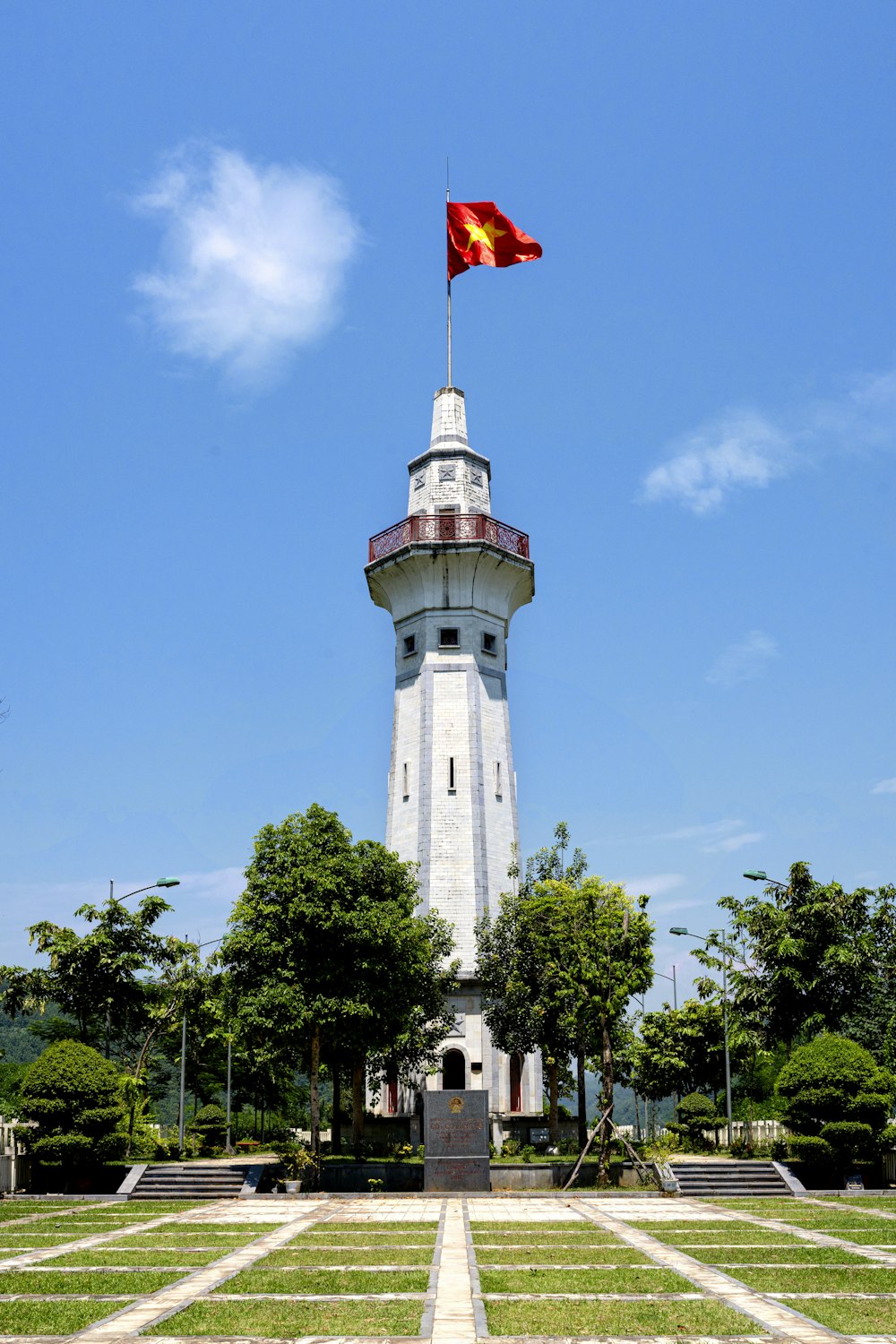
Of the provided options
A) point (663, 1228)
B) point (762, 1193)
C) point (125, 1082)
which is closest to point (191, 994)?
point (125, 1082)

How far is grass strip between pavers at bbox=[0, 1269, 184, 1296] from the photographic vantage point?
50.0ft

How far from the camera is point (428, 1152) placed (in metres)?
30.2

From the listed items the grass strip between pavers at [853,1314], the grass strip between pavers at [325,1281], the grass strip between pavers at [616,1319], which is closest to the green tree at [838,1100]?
the grass strip between pavers at [853,1314]

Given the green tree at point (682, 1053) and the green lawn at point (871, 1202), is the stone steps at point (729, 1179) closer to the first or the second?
the green lawn at point (871, 1202)

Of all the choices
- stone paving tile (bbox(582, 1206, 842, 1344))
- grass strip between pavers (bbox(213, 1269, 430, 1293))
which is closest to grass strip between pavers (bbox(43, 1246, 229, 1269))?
grass strip between pavers (bbox(213, 1269, 430, 1293))

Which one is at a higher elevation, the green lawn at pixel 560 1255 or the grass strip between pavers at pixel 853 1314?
the grass strip between pavers at pixel 853 1314

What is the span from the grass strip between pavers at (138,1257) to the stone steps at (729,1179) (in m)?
14.8

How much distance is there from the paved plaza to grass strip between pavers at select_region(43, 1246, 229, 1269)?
47mm

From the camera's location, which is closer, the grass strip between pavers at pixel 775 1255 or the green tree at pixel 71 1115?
the grass strip between pavers at pixel 775 1255

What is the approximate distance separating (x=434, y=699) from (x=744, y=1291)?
31205 millimetres

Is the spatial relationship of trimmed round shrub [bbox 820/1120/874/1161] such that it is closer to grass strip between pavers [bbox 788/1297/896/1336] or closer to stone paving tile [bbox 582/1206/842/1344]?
stone paving tile [bbox 582/1206/842/1344]

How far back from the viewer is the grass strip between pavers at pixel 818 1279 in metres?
15.1

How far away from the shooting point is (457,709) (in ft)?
148

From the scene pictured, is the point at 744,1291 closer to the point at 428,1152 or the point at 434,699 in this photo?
the point at 428,1152
